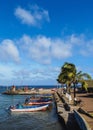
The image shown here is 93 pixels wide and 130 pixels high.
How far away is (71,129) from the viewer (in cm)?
3195

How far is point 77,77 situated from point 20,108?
587 inches

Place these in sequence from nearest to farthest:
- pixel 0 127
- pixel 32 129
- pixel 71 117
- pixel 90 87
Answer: pixel 71 117
pixel 32 129
pixel 0 127
pixel 90 87

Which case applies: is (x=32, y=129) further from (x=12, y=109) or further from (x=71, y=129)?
(x=12, y=109)

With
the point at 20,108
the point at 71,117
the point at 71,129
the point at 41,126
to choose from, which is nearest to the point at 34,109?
the point at 20,108

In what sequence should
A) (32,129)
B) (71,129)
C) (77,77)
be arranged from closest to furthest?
1. (71,129)
2. (32,129)
3. (77,77)

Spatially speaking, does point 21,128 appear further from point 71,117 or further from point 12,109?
point 12,109

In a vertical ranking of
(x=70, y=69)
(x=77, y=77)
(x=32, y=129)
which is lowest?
(x=32, y=129)

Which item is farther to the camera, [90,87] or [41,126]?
[90,87]

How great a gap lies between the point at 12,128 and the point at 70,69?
41.3 meters

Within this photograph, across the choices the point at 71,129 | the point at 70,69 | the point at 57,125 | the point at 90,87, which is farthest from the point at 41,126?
the point at 90,87

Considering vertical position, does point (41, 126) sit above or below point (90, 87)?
below

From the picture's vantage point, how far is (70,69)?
261 ft

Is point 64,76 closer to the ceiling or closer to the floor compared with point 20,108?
closer to the ceiling

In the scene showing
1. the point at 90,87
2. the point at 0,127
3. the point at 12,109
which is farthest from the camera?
the point at 90,87
